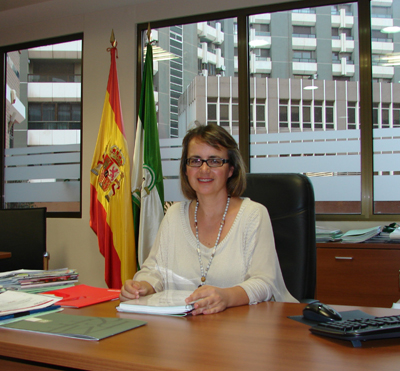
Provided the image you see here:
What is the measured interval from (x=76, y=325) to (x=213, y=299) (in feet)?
1.21

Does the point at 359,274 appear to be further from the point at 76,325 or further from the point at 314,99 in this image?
the point at 76,325

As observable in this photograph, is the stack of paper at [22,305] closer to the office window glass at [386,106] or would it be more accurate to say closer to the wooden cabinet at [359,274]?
the wooden cabinet at [359,274]

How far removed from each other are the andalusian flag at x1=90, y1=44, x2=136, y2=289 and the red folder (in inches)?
76.6

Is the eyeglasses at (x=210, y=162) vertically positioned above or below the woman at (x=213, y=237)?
above

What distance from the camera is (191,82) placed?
3881 millimetres

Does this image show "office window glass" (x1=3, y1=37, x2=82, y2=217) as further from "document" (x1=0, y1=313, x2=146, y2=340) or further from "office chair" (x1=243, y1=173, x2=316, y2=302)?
"document" (x1=0, y1=313, x2=146, y2=340)

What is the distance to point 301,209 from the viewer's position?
1.62m

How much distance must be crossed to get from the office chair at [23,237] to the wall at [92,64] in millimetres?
1002

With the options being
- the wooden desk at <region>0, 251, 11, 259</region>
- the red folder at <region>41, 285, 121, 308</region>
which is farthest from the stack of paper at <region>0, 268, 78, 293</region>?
the wooden desk at <region>0, 251, 11, 259</region>

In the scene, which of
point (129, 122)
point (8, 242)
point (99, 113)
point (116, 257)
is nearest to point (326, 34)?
point (129, 122)

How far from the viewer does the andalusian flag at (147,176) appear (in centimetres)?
336

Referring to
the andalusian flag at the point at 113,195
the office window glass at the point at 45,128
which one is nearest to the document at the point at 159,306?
the andalusian flag at the point at 113,195

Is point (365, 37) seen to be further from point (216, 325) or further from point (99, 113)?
point (216, 325)

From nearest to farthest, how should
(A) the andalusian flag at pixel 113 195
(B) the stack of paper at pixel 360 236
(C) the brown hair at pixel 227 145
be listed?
(C) the brown hair at pixel 227 145 < (B) the stack of paper at pixel 360 236 < (A) the andalusian flag at pixel 113 195
